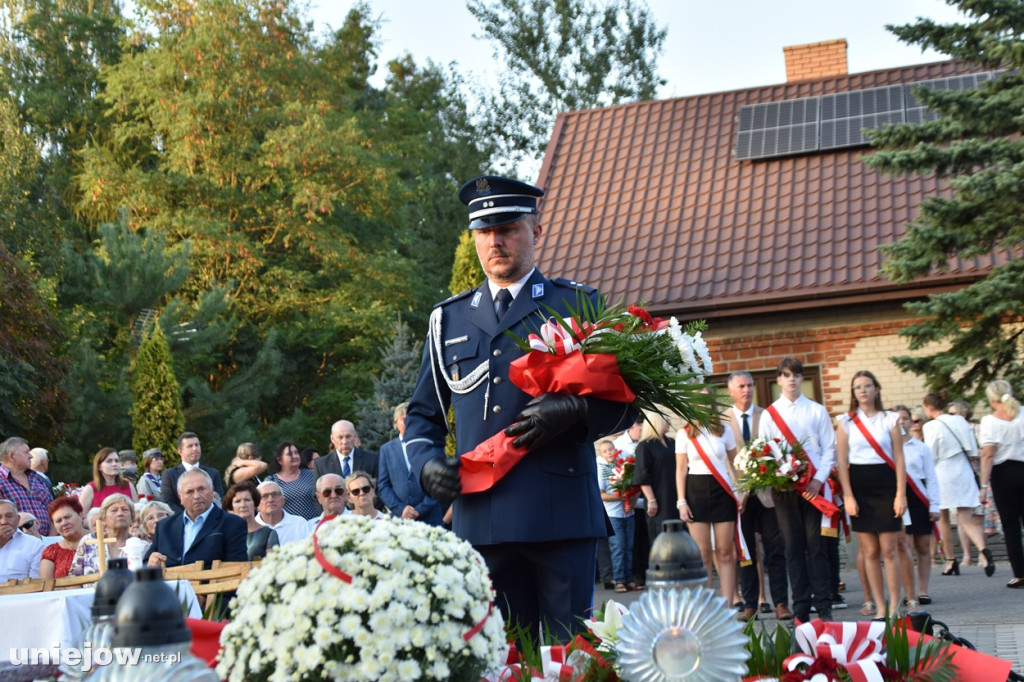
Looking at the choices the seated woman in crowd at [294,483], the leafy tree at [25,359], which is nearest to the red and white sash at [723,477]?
the seated woman in crowd at [294,483]

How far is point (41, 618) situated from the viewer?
5.48 meters

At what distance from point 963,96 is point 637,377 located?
40.2 ft

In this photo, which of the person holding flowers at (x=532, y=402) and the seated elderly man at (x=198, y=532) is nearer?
the person holding flowers at (x=532, y=402)

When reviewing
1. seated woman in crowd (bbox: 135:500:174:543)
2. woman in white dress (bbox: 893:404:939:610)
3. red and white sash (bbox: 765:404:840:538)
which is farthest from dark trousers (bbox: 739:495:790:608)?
seated woman in crowd (bbox: 135:500:174:543)

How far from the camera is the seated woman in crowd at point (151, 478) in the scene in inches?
515

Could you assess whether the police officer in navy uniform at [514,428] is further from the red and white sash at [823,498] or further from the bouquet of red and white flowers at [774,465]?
the red and white sash at [823,498]

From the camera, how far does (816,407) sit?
10141 mm

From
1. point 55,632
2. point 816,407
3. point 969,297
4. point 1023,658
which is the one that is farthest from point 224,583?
point 969,297

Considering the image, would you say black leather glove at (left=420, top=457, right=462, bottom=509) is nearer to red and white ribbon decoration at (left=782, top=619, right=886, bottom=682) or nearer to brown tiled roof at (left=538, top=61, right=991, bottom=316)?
red and white ribbon decoration at (left=782, top=619, right=886, bottom=682)

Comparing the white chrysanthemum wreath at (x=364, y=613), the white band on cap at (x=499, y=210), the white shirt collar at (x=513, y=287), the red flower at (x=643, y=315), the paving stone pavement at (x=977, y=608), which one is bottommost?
the paving stone pavement at (x=977, y=608)

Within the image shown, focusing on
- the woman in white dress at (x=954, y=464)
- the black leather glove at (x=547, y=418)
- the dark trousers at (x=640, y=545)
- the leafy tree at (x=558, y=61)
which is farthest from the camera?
the leafy tree at (x=558, y=61)

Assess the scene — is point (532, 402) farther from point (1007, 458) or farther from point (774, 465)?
point (1007, 458)

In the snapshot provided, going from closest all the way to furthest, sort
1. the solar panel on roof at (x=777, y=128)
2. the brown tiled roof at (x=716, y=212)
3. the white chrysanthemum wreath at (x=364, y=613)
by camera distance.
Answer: the white chrysanthemum wreath at (x=364, y=613) → the brown tiled roof at (x=716, y=212) → the solar panel on roof at (x=777, y=128)

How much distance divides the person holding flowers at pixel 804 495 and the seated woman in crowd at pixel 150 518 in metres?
4.65
